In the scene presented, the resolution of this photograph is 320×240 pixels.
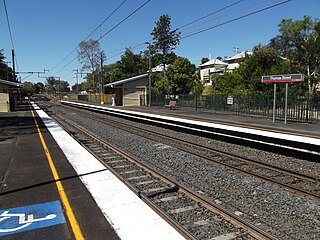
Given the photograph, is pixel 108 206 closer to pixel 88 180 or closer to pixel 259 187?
pixel 88 180

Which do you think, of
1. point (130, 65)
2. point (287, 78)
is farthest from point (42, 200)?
point (130, 65)

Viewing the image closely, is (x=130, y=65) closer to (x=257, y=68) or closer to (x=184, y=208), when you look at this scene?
(x=257, y=68)

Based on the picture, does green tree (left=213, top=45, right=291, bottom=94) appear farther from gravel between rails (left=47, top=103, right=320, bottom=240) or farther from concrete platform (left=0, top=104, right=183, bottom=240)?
concrete platform (left=0, top=104, right=183, bottom=240)

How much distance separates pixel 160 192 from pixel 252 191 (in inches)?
85.2

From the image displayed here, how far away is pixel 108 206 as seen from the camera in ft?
19.0

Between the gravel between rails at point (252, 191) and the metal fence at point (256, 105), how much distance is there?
9.89 meters

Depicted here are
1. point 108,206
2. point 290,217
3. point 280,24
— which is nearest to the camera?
point 290,217

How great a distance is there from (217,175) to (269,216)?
9.17ft

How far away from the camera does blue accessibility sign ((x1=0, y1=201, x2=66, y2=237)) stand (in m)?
4.86

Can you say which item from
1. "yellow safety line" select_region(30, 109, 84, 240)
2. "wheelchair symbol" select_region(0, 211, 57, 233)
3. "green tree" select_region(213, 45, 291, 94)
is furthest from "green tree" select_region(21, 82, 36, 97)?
"wheelchair symbol" select_region(0, 211, 57, 233)

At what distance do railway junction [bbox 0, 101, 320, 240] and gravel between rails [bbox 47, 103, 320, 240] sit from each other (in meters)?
0.02

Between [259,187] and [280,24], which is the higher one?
[280,24]

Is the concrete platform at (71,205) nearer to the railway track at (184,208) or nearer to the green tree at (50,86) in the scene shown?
the railway track at (184,208)

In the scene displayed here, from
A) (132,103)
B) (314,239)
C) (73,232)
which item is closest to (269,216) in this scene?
(314,239)
